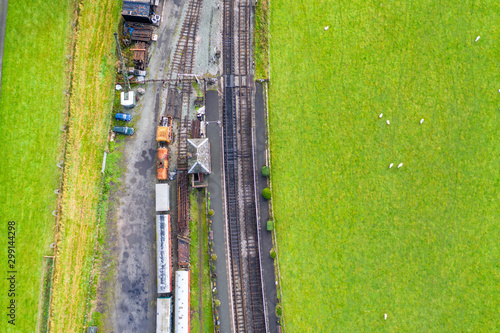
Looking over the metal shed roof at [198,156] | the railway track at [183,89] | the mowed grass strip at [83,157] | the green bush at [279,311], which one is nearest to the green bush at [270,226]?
the green bush at [279,311]

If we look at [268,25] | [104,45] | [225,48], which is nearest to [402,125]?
[268,25]

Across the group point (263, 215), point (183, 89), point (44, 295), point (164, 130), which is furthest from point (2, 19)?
point (263, 215)

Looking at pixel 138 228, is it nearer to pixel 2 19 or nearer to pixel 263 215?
pixel 263 215

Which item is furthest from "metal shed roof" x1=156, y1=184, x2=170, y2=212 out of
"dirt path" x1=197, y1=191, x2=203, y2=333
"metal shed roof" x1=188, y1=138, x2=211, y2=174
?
"dirt path" x1=197, y1=191, x2=203, y2=333

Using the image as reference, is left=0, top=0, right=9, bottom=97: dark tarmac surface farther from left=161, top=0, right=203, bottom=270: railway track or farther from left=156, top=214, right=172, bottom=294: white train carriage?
left=156, top=214, right=172, bottom=294: white train carriage

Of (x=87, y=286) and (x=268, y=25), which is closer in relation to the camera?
(x=87, y=286)

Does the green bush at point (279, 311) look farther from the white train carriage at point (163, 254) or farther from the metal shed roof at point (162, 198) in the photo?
the metal shed roof at point (162, 198)

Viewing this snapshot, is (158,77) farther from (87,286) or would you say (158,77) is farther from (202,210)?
(87,286)
